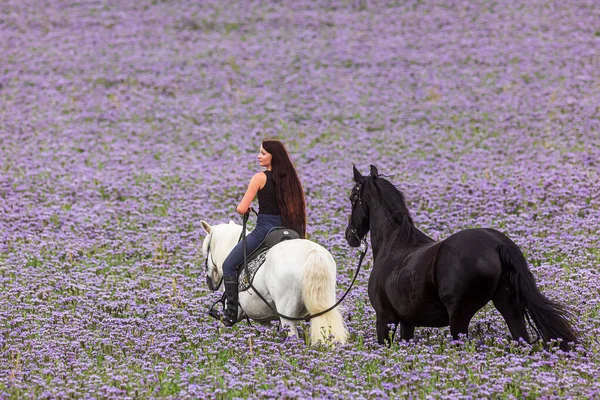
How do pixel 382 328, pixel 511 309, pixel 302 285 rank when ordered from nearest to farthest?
pixel 511 309 → pixel 302 285 → pixel 382 328

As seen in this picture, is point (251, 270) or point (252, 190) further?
point (251, 270)

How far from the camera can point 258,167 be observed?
20328mm

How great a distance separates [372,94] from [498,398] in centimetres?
1996

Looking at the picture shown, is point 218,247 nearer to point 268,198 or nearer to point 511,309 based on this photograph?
point 268,198

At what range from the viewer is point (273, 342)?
29.3ft

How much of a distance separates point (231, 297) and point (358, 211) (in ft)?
5.60

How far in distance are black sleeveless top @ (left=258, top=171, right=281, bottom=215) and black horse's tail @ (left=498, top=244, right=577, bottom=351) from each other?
275cm

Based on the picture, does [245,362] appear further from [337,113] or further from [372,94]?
[372,94]

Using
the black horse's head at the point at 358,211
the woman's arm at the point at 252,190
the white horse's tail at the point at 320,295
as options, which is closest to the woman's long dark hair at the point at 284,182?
the woman's arm at the point at 252,190

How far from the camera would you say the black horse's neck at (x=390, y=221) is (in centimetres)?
941

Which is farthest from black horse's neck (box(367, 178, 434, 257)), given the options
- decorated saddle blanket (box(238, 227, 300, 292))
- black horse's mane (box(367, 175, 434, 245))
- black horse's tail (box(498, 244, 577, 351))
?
black horse's tail (box(498, 244, 577, 351))

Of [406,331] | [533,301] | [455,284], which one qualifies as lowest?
[406,331]

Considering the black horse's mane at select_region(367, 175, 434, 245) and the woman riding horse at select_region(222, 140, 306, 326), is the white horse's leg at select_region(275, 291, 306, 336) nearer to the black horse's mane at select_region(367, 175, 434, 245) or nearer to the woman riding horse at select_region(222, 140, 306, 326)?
the woman riding horse at select_region(222, 140, 306, 326)

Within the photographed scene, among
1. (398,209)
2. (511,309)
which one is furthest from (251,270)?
(511,309)
